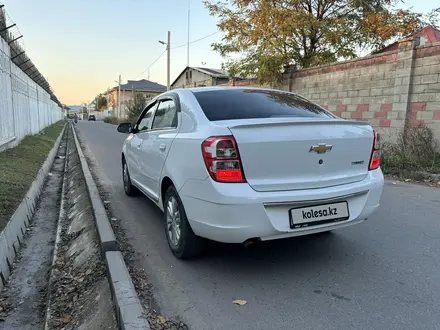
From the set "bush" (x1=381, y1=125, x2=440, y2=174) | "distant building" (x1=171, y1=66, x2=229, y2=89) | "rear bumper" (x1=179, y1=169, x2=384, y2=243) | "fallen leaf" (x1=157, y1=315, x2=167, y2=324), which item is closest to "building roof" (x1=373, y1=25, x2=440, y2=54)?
"bush" (x1=381, y1=125, x2=440, y2=174)

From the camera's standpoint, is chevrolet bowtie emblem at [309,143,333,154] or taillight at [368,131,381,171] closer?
chevrolet bowtie emblem at [309,143,333,154]

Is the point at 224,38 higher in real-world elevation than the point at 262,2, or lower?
lower

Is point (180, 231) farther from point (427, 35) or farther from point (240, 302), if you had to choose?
point (427, 35)

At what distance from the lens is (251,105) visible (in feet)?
11.5

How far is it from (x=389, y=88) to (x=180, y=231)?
26.2 ft

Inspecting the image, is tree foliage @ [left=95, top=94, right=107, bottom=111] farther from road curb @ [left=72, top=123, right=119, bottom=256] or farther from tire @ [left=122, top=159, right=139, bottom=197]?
road curb @ [left=72, top=123, right=119, bottom=256]

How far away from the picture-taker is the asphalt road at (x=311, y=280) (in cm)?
242

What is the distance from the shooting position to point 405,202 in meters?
5.62

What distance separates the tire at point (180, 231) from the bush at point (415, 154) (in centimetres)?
637

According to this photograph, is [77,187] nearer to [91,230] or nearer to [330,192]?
[91,230]

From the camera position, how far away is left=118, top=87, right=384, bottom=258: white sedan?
107 inches

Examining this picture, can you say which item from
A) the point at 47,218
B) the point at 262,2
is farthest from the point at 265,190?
the point at 262,2

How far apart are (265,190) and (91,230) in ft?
8.32

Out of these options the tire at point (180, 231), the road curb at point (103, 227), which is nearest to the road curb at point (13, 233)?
the road curb at point (103, 227)
